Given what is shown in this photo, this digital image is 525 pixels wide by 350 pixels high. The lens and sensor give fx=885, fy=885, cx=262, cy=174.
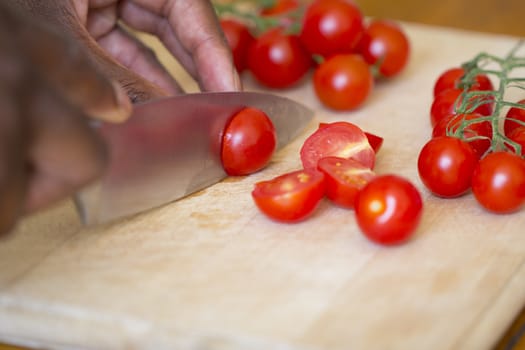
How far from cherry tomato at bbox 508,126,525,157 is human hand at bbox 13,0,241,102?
0.59 metres

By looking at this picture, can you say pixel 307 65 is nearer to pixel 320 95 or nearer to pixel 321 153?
pixel 320 95

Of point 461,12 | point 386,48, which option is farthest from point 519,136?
point 461,12

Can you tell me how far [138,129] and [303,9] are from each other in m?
1.01

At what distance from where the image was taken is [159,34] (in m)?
2.10

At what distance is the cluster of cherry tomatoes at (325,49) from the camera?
2.09m

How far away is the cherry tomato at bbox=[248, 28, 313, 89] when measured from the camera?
217 cm

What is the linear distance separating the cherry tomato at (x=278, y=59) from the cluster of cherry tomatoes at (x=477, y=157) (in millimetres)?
478

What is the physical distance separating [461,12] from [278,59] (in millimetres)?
991

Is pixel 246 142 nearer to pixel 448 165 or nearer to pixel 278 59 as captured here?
pixel 448 165

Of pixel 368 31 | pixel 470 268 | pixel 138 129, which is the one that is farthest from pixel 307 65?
pixel 470 268

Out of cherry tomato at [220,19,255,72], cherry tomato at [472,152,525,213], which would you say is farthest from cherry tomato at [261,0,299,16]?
cherry tomato at [472,152,525,213]

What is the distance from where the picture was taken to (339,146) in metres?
1.73

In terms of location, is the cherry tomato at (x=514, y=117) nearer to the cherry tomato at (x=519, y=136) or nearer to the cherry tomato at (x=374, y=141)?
the cherry tomato at (x=519, y=136)

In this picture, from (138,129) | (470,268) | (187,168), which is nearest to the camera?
(470,268)
